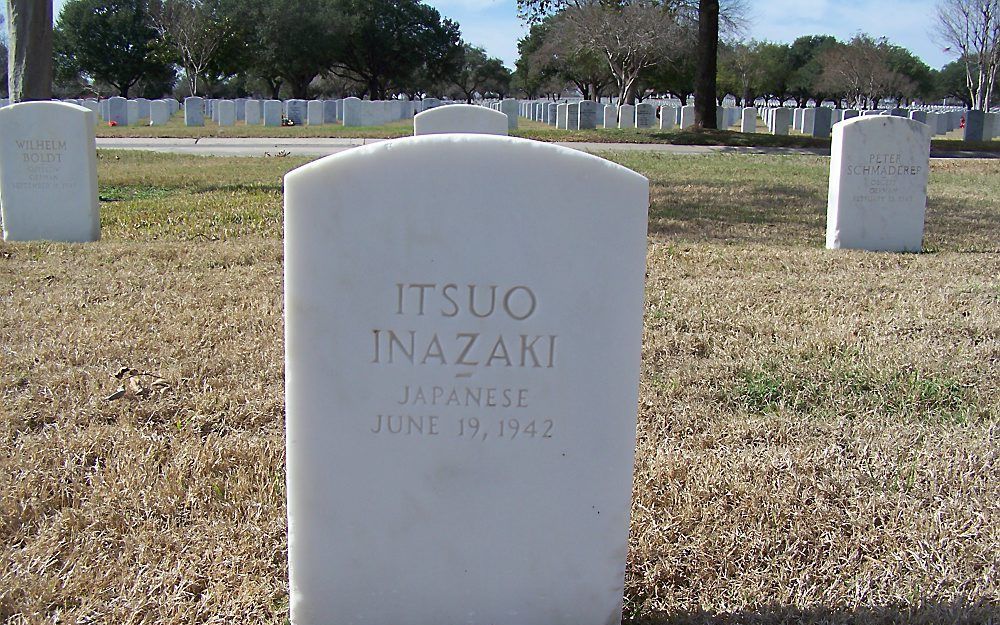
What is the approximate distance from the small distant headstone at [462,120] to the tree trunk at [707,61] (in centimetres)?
1571

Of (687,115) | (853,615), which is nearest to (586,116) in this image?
(687,115)

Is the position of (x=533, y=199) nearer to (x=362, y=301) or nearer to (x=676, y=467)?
(x=362, y=301)

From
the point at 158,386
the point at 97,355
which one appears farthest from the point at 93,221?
the point at 158,386

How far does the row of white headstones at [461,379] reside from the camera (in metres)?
1.86

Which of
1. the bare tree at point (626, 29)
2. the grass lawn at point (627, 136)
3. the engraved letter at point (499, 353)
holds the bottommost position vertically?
the engraved letter at point (499, 353)

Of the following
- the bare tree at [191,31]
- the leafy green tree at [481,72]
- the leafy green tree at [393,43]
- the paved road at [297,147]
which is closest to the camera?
the paved road at [297,147]

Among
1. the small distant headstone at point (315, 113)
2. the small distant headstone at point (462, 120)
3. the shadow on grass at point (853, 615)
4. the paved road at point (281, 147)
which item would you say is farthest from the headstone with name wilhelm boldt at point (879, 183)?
the small distant headstone at point (315, 113)

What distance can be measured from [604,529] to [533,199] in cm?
78

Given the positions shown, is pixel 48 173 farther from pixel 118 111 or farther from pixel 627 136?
pixel 118 111

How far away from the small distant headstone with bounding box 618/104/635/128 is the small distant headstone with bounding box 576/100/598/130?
1.88m

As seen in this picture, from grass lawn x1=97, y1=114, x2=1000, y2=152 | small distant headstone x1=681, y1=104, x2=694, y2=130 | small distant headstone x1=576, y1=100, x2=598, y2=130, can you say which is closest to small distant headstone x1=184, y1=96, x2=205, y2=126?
grass lawn x1=97, y1=114, x2=1000, y2=152

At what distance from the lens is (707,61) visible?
22.2 m

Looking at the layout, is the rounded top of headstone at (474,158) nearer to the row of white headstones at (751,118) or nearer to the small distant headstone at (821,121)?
the row of white headstones at (751,118)

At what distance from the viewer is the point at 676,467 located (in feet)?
9.50
